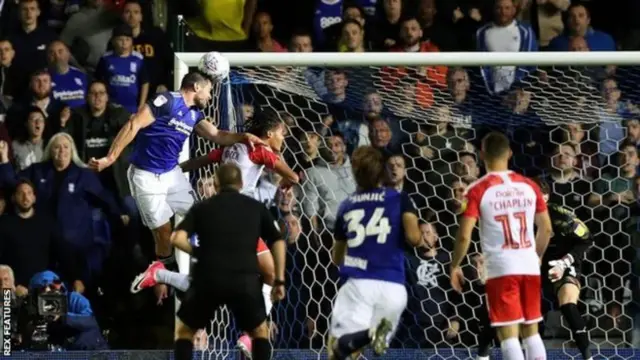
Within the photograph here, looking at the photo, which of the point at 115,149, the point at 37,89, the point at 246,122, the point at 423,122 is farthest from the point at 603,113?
the point at 37,89

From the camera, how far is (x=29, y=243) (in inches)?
591

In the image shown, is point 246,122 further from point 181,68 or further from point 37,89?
point 37,89

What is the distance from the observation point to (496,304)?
36.0 ft

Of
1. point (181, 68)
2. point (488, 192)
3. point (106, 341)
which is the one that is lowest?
point (106, 341)

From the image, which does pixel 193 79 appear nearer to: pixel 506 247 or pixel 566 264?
pixel 566 264

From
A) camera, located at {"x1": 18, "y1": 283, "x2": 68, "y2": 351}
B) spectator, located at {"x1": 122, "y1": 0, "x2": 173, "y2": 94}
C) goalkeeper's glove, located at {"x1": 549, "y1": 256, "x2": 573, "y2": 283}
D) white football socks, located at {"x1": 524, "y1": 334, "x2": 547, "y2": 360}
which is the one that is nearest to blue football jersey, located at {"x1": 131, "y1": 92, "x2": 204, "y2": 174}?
camera, located at {"x1": 18, "y1": 283, "x2": 68, "y2": 351}

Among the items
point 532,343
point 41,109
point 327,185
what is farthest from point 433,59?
point 41,109

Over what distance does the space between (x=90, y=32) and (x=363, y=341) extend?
6.45 meters

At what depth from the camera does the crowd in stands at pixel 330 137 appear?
14093 mm

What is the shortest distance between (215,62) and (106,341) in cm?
276

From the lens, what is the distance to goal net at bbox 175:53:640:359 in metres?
14.0

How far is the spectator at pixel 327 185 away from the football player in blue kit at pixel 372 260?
116 inches

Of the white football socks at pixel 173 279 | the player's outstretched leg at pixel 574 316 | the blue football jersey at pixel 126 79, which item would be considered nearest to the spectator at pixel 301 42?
the blue football jersey at pixel 126 79

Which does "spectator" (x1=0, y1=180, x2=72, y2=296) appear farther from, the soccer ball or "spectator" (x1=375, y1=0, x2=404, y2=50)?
"spectator" (x1=375, y1=0, x2=404, y2=50)
